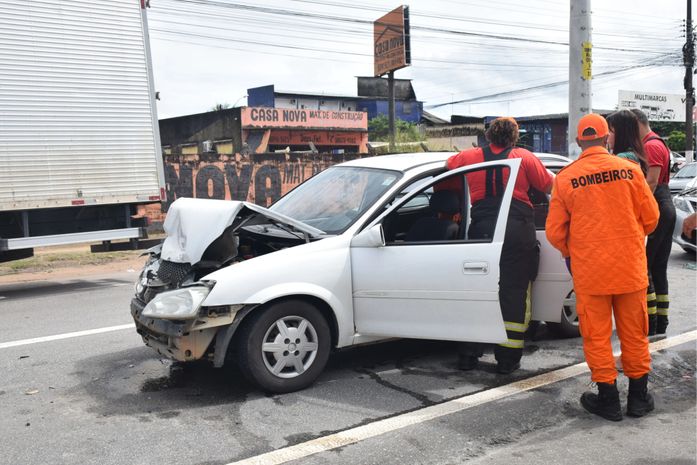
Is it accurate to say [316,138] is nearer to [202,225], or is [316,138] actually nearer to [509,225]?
[202,225]

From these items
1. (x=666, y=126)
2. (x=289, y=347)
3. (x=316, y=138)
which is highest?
(x=666, y=126)

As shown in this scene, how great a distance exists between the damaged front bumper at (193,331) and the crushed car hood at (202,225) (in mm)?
480

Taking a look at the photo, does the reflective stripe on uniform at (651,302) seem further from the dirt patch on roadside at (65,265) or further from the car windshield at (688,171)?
the car windshield at (688,171)

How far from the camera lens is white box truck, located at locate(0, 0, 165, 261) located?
910 cm

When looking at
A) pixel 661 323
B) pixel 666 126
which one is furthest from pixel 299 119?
pixel 666 126

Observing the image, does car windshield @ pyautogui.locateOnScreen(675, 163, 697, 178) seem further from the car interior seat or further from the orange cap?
the orange cap

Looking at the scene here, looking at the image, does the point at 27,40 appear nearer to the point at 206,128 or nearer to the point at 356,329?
the point at 356,329

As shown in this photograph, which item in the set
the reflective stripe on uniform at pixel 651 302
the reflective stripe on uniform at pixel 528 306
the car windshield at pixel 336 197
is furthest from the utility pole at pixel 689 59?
the reflective stripe on uniform at pixel 528 306

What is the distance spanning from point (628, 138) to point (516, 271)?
1600 millimetres

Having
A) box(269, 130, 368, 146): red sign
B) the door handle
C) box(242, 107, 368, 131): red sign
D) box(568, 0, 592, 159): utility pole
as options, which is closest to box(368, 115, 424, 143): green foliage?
box(269, 130, 368, 146): red sign

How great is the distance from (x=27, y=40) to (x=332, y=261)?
6.75 m

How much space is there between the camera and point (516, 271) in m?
4.63

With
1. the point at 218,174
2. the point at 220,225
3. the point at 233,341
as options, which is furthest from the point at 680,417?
the point at 218,174

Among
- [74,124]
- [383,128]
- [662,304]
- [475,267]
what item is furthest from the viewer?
[383,128]
